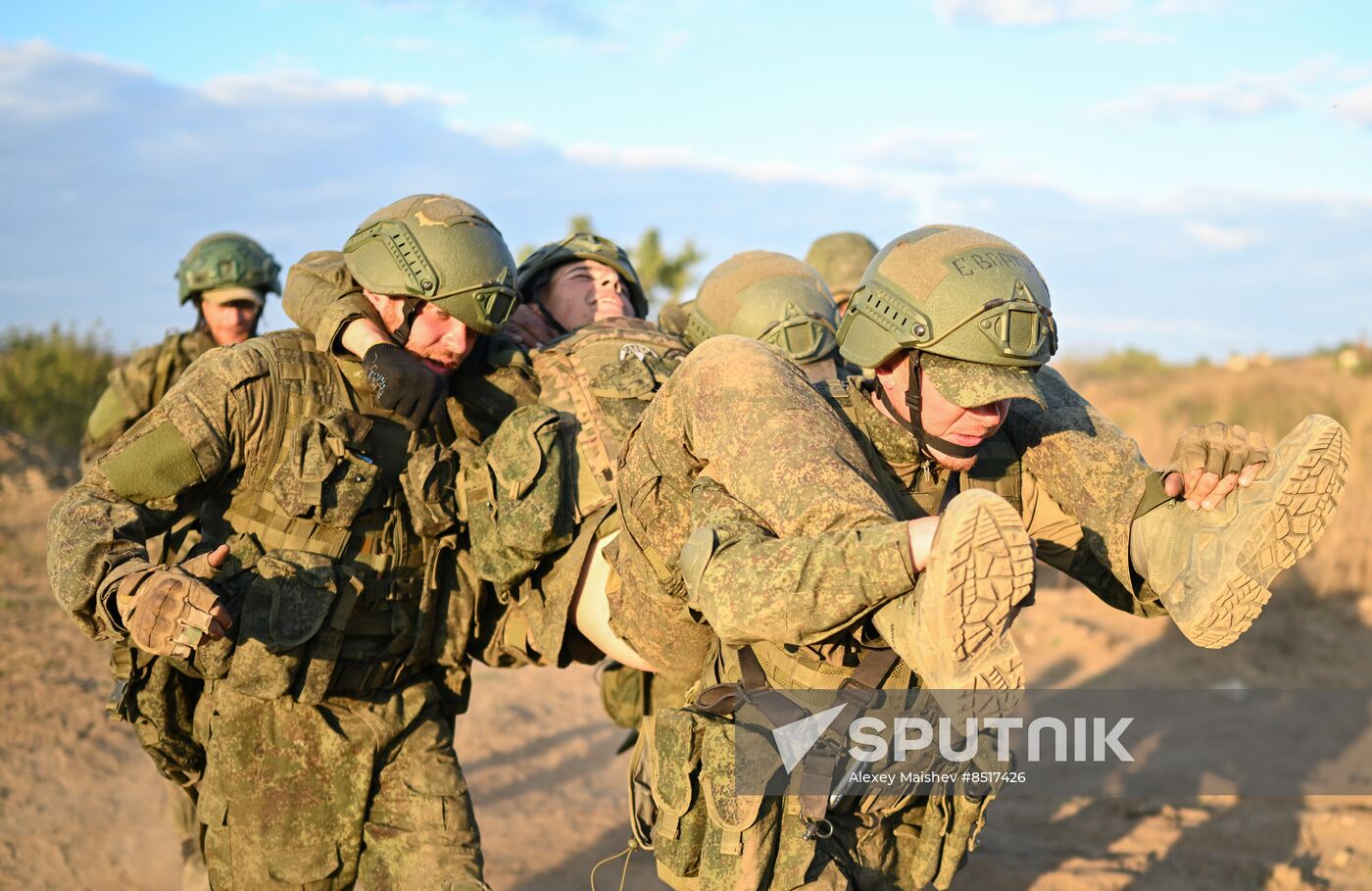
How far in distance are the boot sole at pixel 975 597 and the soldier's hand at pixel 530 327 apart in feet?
9.47

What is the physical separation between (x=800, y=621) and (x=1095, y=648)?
29.6 feet

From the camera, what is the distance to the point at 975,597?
279 centimetres

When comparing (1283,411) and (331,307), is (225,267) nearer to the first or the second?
(331,307)

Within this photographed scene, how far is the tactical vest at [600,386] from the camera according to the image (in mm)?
4539

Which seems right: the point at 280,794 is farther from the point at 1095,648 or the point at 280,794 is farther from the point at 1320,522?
the point at 1095,648

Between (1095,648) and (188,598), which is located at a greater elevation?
(188,598)

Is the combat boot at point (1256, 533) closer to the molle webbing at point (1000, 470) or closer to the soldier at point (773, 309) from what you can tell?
the molle webbing at point (1000, 470)

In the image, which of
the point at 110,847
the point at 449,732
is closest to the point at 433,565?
the point at 449,732

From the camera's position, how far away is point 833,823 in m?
3.90

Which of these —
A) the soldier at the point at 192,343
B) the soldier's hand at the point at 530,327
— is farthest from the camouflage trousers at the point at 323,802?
the soldier's hand at the point at 530,327

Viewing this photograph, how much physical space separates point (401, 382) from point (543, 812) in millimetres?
4414

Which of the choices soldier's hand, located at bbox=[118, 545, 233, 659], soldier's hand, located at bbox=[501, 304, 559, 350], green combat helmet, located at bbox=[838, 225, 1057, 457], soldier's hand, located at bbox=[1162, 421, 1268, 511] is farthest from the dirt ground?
green combat helmet, located at bbox=[838, 225, 1057, 457]

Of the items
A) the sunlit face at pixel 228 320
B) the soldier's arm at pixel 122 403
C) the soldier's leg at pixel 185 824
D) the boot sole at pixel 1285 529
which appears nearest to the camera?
the boot sole at pixel 1285 529

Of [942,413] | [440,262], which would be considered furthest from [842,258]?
[942,413]
